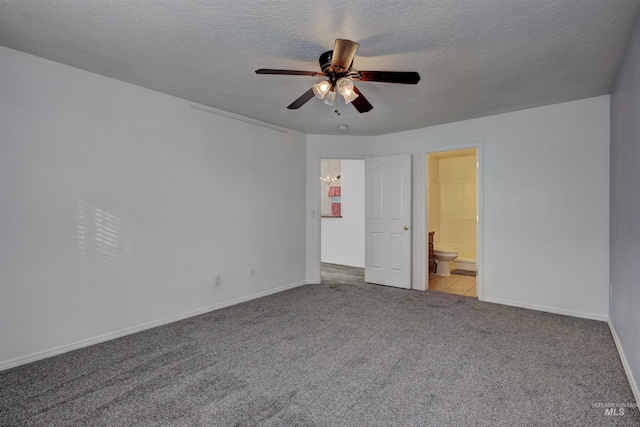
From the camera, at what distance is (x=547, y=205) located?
3689 millimetres

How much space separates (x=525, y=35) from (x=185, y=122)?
10.4 feet

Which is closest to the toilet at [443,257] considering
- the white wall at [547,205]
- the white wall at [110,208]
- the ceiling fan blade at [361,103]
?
the white wall at [547,205]

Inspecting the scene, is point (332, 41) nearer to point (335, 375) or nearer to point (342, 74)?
point (342, 74)

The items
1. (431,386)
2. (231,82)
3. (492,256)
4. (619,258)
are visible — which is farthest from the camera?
(492,256)

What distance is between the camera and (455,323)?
3316mm

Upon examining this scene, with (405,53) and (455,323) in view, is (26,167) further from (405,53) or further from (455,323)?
(455,323)

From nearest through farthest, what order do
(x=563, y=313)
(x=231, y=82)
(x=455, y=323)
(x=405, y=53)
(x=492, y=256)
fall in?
(x=405, y=53)
(x=231, y=82)
(x=455, y=323)
(x=563, y=313)
(x=492, y=256)

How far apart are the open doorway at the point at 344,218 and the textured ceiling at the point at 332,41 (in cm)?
359

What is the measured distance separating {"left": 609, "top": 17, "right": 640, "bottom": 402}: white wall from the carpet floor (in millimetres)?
242

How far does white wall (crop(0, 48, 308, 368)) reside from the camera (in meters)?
2.46

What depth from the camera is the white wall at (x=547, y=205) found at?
3416 mm

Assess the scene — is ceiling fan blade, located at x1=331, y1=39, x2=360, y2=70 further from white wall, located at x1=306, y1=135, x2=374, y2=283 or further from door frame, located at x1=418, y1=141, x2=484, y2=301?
white wall, located at x1=306, y1=135, x2=374, y2=283

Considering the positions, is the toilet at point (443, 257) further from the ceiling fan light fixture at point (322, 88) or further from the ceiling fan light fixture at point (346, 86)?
the ceiling fan light fixture at point (322, 88)

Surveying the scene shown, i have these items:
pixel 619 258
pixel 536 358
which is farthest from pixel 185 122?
pixel 619 258
